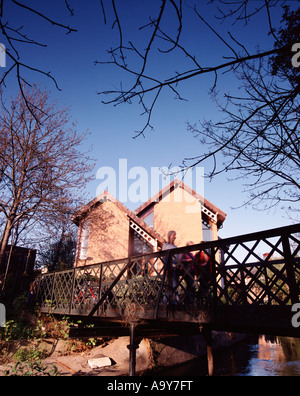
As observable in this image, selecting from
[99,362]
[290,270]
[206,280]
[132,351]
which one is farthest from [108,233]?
[290,270]

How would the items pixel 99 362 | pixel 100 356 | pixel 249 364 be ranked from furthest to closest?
1. pixel 249 364
2. pixel 100 356
3. pixel 99 362

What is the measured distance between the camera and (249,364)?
10398 mm

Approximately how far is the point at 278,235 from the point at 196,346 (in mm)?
10000

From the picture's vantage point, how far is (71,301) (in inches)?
342

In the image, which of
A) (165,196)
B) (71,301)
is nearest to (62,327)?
(71,301)

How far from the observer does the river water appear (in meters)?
8.98

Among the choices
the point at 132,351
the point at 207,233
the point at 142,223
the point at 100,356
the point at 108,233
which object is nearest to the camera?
the point at 132,351

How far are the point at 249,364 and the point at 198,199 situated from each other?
1042 cm

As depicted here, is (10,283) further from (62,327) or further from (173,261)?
(173,261)

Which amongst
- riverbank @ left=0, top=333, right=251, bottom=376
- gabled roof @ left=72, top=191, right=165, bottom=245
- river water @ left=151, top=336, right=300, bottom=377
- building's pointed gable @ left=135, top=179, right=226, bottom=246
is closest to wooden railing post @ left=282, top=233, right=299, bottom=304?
riverbank @ left=0, top=333, right=251, bottom=376

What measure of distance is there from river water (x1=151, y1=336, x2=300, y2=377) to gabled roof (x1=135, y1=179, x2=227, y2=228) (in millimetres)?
8238

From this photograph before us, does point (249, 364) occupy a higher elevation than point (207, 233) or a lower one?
lower

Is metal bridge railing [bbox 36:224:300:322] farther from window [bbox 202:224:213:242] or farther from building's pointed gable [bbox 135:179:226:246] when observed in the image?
window [bbox 202:224:213:242]

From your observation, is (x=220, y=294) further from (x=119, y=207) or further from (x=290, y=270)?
(x=119, y=207)
